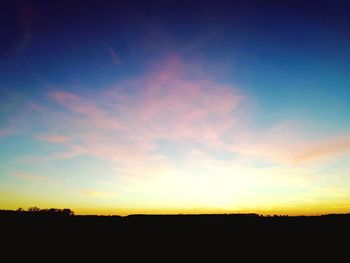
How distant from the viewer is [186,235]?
1493 centimetres

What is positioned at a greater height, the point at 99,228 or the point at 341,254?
the point at 99,228

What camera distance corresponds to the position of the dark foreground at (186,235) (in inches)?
524

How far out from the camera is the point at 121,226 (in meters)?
16.3

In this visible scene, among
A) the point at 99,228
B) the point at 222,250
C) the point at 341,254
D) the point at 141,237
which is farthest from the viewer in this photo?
the point at 99,228

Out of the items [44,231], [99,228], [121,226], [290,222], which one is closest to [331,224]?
[290,222]

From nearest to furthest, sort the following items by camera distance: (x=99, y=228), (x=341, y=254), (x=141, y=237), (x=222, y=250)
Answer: (x=341, y=254), (x=222, y=250), (x=141, y=237), (x=99, y=228)

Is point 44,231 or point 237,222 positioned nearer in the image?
point 44,231

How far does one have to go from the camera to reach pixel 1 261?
485 inches

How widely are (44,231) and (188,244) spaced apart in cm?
721

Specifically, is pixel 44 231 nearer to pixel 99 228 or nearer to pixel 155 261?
pixel 99 228

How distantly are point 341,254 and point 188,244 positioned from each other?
20.6 feet

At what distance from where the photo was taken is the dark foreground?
1330 cm

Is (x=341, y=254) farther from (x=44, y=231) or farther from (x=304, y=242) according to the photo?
(x=44, y=231)

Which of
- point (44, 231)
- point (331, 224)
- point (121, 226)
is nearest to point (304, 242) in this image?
point (331, 224)
